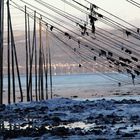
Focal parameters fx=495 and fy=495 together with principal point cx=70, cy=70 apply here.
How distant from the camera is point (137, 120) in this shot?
21.4 m

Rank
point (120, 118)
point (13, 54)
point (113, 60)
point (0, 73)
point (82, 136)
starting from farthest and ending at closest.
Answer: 1. point (13, 54)
2. point (0, 73)
3. point (120, 118)
4. point (113, 60)
5. point (82, 136)

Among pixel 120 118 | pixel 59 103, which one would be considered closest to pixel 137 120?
pixel 120 118

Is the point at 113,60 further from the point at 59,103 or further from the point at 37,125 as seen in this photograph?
the point at 59,103

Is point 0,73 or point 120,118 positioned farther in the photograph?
point 0,73

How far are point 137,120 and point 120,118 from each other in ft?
4.87

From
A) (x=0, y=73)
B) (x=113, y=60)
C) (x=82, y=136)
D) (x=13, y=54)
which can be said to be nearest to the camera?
(x=82, y=136)

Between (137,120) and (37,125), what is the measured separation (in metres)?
4.34

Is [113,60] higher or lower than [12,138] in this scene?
higher

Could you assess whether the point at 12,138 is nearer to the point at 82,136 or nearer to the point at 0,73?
the point at 82,136

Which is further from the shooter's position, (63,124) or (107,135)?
(63,124)

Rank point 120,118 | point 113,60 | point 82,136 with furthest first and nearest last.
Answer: point 120,118 → point 113,60 → point 82,136

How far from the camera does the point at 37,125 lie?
20.5 meters

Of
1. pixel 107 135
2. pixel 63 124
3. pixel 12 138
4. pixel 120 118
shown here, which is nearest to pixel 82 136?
pixel 107 135

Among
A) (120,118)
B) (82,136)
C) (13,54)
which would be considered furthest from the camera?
(13,54)
